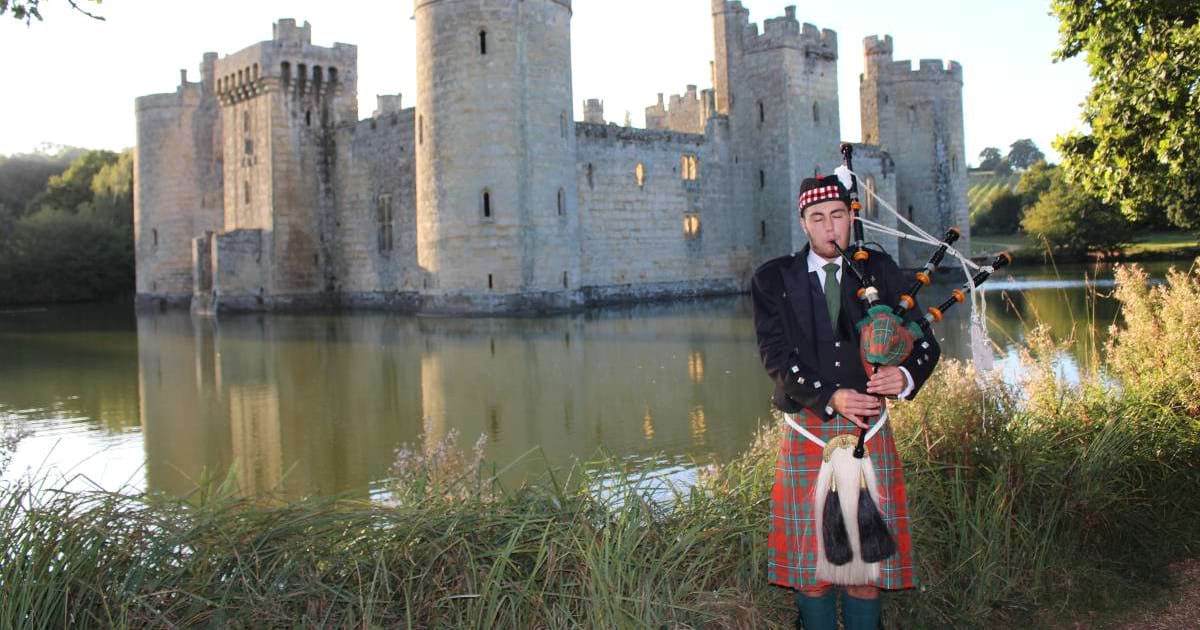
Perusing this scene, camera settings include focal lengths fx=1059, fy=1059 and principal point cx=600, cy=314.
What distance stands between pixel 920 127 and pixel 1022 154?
88.6m

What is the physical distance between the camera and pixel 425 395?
42.1ft

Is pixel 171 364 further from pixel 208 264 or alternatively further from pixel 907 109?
pixel 907 109

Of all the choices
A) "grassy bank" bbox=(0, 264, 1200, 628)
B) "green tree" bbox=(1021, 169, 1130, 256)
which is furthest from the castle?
"grassy bank" bbox=(0, 264, 1200, 628)

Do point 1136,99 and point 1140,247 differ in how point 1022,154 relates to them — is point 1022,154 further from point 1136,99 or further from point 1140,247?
point 1136,99

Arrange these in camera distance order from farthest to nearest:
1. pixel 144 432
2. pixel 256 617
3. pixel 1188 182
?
1. pixel 144 432
2. pixel 1188 182
3. pixel 256 617

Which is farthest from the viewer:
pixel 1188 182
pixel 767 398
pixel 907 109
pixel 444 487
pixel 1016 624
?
pixel 907 109

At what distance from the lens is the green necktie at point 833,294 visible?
3.70m

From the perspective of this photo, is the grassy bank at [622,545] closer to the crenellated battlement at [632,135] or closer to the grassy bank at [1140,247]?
the crenellated battlement at [632,135]

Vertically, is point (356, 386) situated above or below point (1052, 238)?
below

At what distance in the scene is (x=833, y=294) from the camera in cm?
371

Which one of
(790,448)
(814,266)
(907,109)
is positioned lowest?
(790,448)

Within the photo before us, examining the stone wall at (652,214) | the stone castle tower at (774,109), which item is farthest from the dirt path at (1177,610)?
the stone castle tower at (774,109)

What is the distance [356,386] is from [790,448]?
35.4ft

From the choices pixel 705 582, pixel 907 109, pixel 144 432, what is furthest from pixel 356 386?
pixel 907 109
